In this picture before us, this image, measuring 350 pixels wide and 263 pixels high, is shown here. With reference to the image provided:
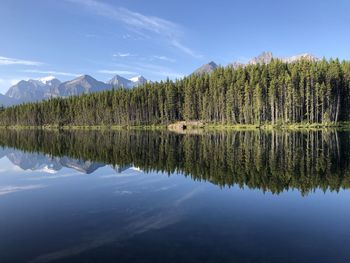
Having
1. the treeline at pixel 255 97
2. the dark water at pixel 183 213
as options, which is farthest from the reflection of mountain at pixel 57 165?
the treeline at pixel 255 97

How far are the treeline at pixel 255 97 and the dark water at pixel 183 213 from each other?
93.0 metres

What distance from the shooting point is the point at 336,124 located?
119562mm

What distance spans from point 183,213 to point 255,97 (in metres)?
117

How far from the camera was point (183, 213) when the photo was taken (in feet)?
64.5

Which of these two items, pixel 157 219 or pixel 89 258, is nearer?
pixel 89 258

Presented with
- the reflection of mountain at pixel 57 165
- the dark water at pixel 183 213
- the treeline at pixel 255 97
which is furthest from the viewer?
the treeline at pixel 255 97

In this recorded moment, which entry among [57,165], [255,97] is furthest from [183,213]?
[255,97]

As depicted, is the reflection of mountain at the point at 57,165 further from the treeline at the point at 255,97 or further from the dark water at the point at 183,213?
the treeline at the point at 255,97

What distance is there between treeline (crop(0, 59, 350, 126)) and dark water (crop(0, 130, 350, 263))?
9305cm

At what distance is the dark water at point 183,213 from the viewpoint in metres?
13.6

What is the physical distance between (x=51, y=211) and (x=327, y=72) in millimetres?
125338

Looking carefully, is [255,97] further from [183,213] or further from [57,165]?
[183,213]

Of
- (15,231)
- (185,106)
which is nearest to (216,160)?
(15,231)

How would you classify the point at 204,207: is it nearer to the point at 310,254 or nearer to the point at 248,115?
the point at 310,254
